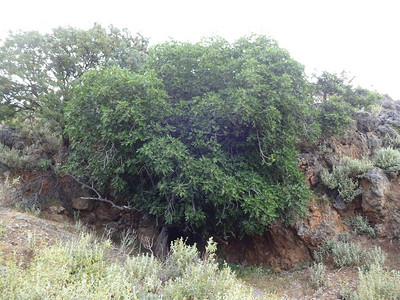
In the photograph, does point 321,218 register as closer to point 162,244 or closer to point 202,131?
point 202,131

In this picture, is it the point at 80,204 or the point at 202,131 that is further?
the point at 80,204

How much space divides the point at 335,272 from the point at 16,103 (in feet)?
41.4

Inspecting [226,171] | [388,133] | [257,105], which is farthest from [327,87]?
[226,171]

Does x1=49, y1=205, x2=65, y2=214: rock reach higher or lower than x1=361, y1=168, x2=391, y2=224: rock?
lower

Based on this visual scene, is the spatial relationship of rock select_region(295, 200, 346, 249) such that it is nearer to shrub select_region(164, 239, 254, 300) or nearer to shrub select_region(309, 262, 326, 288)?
shrub select_region(309, 262, 326, 288)

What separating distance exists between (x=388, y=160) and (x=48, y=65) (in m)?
13.1

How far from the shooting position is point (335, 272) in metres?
6.95

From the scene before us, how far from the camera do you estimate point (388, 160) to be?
862 cm

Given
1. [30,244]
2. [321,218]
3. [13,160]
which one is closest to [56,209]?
[13,160]

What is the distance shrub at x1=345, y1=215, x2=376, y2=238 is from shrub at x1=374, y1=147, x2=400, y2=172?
187 centimetres

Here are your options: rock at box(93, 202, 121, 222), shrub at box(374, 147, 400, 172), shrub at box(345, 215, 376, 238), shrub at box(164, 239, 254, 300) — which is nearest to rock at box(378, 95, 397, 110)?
shrub at box(374, 147, 400, 172)

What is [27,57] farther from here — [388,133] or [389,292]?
[388,133]

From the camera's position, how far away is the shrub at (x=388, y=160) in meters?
8.38

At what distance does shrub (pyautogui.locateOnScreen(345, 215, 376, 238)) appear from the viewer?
777 cm
